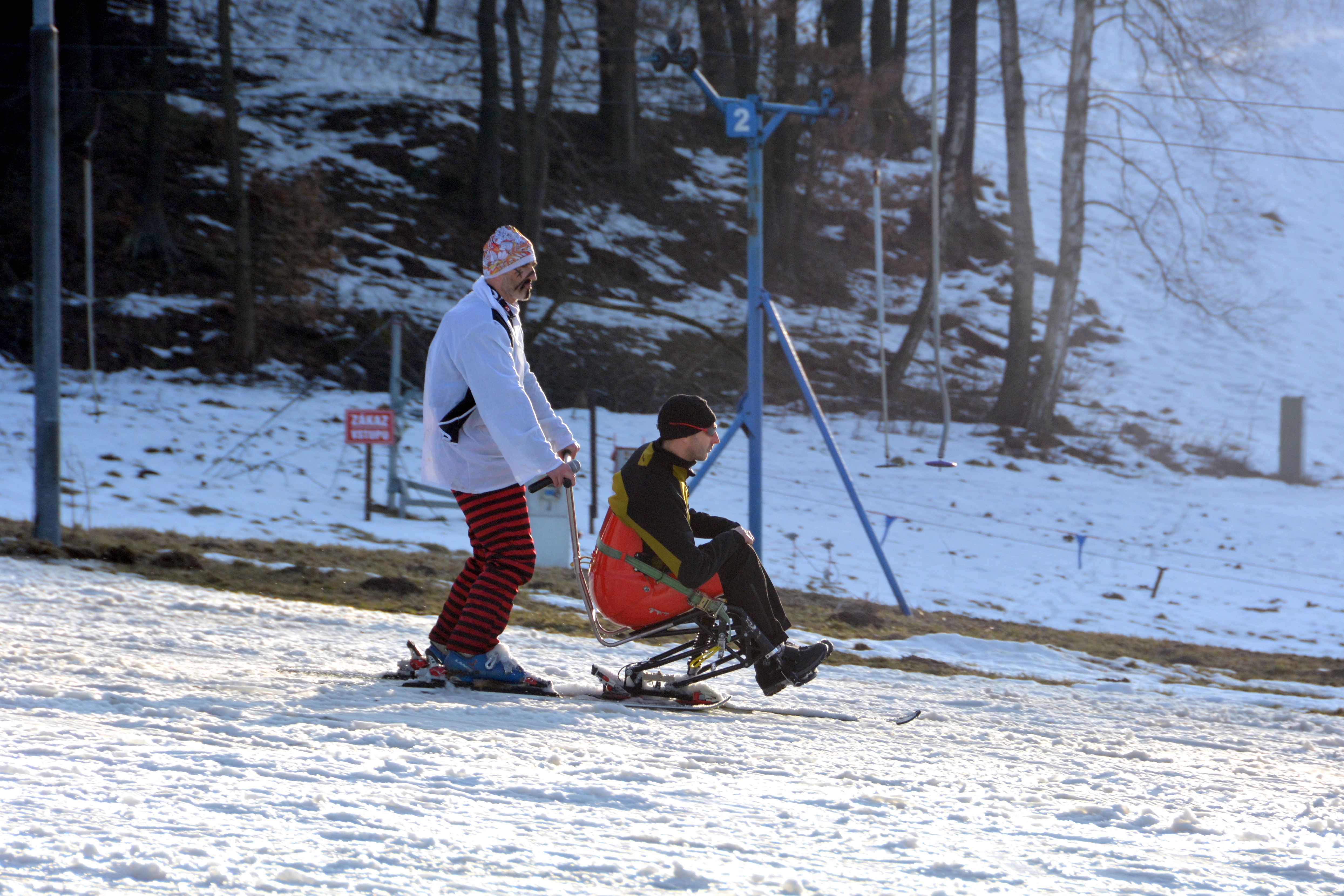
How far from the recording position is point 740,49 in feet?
75.2

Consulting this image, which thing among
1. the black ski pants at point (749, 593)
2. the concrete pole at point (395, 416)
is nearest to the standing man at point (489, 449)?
the black ski pants at point (749, 593)

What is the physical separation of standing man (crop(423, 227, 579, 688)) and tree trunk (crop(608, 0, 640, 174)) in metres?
19.4

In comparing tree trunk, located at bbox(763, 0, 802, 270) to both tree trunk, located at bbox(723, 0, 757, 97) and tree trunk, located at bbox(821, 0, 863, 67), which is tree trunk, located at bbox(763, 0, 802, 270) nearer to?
tree trunk, located at bbox(723, 0, 757, 97)

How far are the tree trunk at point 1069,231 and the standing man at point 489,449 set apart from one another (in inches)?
538

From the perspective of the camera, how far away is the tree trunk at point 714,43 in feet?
71.9

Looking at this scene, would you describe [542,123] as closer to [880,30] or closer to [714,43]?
[714,43]

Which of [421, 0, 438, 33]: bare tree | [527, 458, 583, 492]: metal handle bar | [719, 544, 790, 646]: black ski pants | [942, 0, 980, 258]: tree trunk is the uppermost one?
[421, 0, 438, 33]: bare tree

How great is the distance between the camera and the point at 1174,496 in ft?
51.6

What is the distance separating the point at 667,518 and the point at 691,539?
0.40 ft

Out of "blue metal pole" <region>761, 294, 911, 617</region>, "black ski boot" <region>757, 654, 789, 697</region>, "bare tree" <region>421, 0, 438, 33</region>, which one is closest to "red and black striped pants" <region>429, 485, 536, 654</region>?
"black ski boot" <region>757, 654, 789, 697</region>

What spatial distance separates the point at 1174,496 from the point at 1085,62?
5.95m

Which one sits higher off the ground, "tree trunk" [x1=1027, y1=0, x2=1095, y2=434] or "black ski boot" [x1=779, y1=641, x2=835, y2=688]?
"tree trunk" [x1=1027, y1=0, x2=1095, y2=434]

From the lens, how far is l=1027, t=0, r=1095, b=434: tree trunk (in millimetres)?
16703

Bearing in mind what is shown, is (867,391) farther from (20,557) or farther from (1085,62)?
(20,557)
